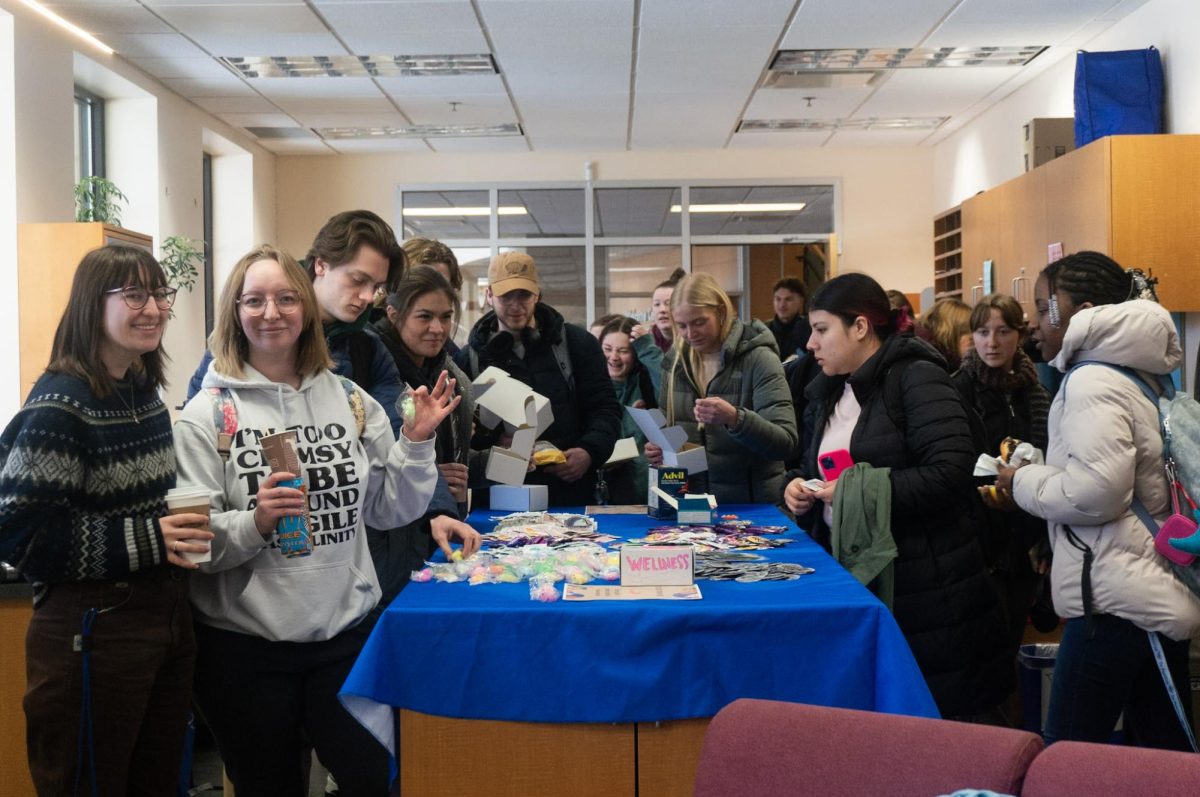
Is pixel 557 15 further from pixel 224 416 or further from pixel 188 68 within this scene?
pixel 224 416

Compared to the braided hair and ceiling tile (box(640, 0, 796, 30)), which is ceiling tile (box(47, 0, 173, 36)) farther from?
the braided hair

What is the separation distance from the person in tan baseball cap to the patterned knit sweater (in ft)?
5.33

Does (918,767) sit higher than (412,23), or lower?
lower

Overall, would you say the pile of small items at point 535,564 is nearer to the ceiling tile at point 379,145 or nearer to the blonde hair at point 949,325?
the blonde hair at point 949,325

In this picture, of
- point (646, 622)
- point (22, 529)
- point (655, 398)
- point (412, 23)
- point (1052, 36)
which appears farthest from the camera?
point (1052, 36)

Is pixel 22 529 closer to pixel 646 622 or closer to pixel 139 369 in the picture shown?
pixel 139 369

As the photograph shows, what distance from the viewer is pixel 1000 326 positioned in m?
3.78

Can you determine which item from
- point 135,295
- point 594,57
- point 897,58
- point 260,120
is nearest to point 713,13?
point 594,57

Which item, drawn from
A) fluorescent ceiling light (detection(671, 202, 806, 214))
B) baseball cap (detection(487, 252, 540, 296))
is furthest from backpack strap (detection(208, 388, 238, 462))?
fluorescent ceiling light (detection(671, 202, 806, 214))

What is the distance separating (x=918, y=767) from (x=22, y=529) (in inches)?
59.4

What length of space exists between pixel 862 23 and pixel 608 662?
5272 mm

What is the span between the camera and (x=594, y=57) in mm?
7102

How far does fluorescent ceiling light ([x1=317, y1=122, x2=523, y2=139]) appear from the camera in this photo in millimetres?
9438

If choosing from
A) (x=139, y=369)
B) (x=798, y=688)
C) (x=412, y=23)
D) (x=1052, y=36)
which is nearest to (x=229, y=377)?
(x=139, y=369)
